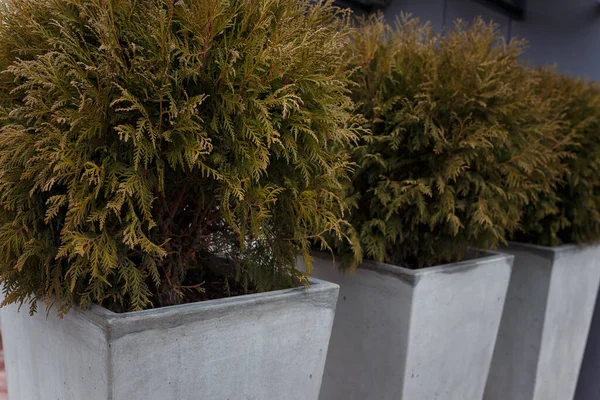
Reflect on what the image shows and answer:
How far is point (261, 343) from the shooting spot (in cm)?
167

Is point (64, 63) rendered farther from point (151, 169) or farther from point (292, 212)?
point (292, 212)

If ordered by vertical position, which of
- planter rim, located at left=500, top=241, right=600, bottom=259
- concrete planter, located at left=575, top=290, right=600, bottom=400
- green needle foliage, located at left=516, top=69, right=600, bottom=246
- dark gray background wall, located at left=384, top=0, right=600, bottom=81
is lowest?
concrete planter, located at left=575, top=290, right=600, bottom=400

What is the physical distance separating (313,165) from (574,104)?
238 centimetres

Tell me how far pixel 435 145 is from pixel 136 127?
131 centimetres

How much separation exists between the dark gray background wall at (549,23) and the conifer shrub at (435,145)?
2.07m

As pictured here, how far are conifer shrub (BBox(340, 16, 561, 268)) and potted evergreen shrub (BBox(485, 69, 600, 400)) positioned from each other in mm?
764

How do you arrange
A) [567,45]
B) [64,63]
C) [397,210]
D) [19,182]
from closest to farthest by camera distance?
[64,63]
[19,182]
[397,210]
[567,45]

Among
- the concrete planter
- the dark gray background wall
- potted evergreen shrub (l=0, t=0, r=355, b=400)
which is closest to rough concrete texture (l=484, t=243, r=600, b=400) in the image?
the concrete planter

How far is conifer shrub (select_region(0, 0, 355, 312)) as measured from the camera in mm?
1445

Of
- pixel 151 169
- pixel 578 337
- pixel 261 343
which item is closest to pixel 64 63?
Result: pixel 151 169

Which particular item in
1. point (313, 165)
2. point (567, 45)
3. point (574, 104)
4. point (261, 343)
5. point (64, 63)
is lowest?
point (261, 343)

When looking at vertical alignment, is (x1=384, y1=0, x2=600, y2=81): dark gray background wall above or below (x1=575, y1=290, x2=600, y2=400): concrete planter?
above

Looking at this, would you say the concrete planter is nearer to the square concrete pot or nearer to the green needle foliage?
the green needle foliage

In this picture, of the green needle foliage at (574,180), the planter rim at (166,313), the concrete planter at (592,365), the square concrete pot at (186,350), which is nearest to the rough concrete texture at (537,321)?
the green needle foliage at (574,180)
